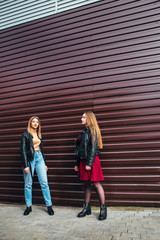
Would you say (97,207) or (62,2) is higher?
(62,2)

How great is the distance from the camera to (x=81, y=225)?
3217 millimetres

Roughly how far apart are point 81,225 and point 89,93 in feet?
8.89

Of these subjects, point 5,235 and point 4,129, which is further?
point 4,129

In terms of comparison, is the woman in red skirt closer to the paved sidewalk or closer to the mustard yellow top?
the paved sidewalk

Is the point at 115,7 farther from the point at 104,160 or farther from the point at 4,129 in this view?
the point at 4,129

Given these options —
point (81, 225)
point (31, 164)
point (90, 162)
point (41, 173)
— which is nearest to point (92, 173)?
point (90, 162)

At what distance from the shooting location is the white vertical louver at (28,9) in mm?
5016

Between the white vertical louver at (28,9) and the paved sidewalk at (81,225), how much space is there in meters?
4.78

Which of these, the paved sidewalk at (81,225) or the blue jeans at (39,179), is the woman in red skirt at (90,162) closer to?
the paved sidewalk at (81,225)

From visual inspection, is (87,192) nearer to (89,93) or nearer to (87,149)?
(87,149)

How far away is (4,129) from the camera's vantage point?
5.51 m

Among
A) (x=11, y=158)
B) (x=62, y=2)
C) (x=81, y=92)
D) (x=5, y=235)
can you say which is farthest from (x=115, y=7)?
(x=5, y=235)

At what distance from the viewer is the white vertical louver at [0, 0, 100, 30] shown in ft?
16.5

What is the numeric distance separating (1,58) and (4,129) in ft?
6.86
